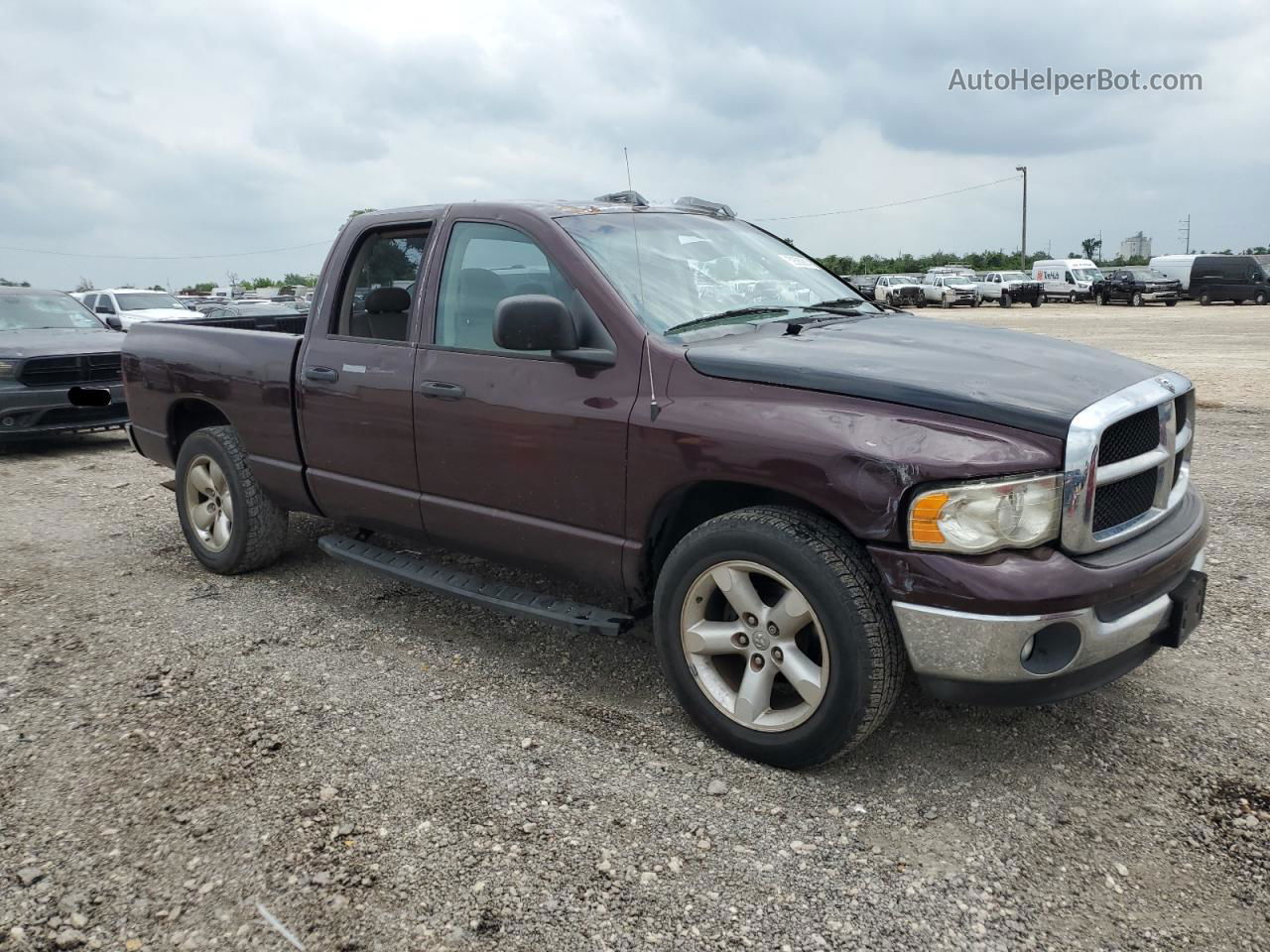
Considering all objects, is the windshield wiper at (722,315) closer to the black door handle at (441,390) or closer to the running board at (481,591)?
the black door handle at (441,390)

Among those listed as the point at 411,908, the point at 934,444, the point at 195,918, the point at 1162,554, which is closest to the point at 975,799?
the point at 1162,554

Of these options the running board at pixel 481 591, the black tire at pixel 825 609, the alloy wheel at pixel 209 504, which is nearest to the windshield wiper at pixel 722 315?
the black tire at pixel 825 609

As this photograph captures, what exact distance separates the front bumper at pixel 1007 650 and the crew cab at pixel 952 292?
41.7m

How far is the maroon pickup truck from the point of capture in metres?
2.74

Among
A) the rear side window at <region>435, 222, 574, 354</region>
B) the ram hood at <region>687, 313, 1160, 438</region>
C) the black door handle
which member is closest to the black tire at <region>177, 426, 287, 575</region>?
the black door handle

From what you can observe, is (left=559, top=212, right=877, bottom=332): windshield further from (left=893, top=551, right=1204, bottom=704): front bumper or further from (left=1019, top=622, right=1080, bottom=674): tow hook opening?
(left=1019, top=622, right=1080, bottom=674): tow hook opening

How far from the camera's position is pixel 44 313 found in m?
10.7

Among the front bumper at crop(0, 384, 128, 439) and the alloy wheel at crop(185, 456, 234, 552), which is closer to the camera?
the alloy wheel at crop(185, 456, 234, 552)

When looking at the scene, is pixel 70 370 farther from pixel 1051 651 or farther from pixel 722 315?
pixel 1051 651

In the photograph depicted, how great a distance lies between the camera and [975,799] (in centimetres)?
299

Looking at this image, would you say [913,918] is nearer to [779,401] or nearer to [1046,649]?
[1046,649]

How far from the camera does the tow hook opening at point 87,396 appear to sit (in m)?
9.25

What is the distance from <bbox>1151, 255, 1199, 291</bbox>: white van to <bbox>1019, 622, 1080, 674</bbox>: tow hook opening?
40.0 meters

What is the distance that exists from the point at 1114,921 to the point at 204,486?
4.62 metres
